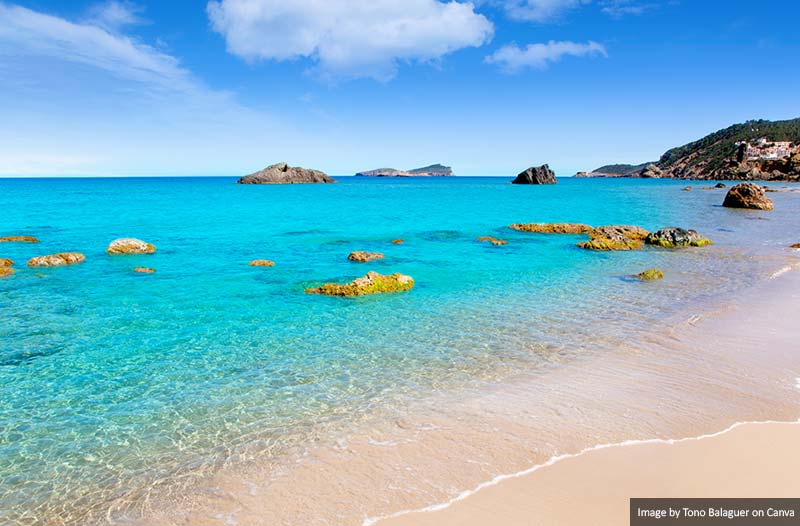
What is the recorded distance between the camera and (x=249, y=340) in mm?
13875

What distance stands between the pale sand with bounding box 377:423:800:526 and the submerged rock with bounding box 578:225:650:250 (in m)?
24.6

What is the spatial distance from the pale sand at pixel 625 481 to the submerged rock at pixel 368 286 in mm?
→ 12588

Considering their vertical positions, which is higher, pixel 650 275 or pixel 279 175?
pixel 279 175

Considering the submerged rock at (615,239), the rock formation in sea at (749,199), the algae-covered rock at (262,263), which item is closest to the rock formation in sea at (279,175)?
the rock formation in sea at (749,199)

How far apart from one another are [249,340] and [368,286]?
683 cm

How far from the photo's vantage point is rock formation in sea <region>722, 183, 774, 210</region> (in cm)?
6094

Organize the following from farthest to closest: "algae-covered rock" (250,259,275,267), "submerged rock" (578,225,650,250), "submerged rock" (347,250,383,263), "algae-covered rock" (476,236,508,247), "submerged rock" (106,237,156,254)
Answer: "algae-covered rock" (476,236,508,247) < "submerged rock" (578,225,650,250) < "submerged rock" (106,237,156,254) < "submerged rock" (347,250,383,263) < "algae-covered rock" (250,259,275,267)

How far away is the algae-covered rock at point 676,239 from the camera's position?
106 feet

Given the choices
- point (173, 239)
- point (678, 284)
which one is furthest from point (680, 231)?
point (173, 239)

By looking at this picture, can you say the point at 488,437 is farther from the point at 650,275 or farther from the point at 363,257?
the point at 363,257

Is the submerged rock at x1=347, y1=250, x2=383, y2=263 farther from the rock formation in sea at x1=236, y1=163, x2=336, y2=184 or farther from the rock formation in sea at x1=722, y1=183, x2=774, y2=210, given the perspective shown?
the rock formation in sea at x1=236, y1=163, x2=336, y2=184

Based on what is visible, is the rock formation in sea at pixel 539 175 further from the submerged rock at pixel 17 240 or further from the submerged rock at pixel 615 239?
the submerged rock at pixel 17 240

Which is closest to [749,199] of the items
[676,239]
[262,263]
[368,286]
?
[676,239]

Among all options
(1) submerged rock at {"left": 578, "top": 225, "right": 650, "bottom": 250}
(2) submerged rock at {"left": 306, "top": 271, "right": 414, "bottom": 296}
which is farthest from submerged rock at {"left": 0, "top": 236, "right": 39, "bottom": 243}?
(1) submerged rock at {"left": 578, "top": 225, "right": 650, "bottom": 250}
